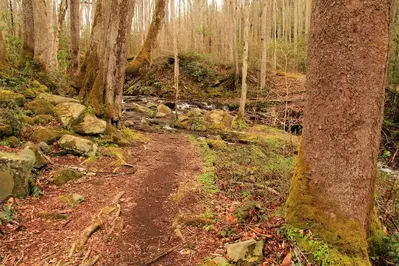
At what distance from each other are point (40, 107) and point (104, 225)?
176 inches

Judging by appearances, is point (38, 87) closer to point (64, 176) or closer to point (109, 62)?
point (109, 62)

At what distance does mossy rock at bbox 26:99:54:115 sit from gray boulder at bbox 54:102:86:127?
0.44 feet

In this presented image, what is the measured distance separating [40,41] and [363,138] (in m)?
9.87

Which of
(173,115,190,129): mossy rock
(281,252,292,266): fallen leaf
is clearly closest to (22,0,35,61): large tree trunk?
(173,115,190,129): mossy rock

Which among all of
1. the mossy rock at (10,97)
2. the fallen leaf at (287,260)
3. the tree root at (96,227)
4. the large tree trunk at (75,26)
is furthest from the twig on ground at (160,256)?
the large tree trunk at (75,26)

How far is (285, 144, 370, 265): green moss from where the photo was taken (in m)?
2.64

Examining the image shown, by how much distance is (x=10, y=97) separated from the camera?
6410mm

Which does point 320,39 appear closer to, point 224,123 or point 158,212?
point 158,212

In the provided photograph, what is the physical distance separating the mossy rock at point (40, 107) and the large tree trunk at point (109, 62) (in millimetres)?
1166

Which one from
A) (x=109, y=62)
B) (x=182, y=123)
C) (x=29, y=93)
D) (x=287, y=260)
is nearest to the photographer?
(x=287, y=260)

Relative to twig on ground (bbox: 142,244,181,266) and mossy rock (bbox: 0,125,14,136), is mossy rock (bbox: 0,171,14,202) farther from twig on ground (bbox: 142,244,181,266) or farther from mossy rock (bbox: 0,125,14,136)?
twig on ground (bbox: 142,244,181,266)

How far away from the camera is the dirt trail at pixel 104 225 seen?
10.3 feet

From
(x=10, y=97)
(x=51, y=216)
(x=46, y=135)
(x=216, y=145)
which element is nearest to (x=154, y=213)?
(x=51, y=216)

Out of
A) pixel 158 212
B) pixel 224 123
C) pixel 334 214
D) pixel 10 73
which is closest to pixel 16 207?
pixel 158 212
